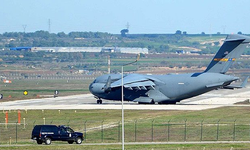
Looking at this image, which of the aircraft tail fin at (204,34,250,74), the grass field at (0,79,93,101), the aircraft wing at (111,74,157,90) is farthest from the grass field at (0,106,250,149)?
the grass field at (0,79,93,101)

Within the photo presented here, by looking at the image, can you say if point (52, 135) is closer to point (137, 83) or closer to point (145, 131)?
point (145, 131)

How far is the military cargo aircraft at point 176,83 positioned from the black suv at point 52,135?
32.2 m

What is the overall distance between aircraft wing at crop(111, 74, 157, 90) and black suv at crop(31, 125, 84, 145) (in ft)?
111

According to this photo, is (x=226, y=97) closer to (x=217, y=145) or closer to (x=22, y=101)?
(x=22, y=101)

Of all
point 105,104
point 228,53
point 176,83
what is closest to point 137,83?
point 176,83

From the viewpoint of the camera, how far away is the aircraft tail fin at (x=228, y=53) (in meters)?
83.9

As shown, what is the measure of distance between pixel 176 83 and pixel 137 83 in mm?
5223

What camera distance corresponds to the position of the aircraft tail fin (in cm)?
8388

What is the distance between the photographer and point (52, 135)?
5419 centimetres

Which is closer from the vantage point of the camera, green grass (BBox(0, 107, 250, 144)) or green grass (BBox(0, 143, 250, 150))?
green grass (BBox(0, 143, 250, 150))

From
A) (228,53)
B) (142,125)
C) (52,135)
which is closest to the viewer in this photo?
(52,135)

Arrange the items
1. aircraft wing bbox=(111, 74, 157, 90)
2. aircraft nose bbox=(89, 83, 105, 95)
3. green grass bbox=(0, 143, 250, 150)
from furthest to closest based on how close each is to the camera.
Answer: aircraft nose bbox=(89, 83, 105, 95)
aircraft wing bbox=(111, 74, 157, 90)
green grass bbox=(0, 143, 250, 150)

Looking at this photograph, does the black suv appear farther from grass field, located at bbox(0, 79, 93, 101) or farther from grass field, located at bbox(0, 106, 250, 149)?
grass field, located at bbox(0, 79, 93, 101)

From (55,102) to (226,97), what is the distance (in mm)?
27450
